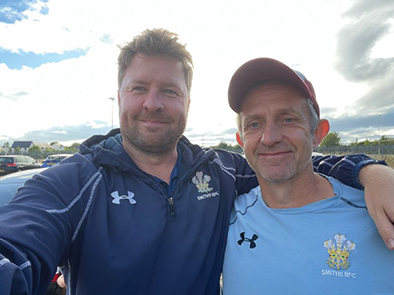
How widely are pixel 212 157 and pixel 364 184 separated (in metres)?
1.22

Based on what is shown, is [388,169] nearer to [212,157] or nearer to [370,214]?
[370,214]

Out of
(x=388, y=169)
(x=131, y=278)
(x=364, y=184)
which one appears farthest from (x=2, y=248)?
(x=388, y=169)

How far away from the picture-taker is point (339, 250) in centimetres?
140

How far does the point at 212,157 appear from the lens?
2.29 m

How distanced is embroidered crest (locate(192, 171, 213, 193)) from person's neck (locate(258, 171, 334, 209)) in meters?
0.50

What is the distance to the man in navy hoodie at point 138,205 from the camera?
4.00ft

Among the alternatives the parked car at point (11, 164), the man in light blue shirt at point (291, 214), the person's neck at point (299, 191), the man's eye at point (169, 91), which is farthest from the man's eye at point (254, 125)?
the parked car at point (11, 164)

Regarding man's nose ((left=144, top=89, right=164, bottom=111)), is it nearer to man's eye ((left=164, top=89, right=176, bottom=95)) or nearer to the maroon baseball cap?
man's eye ((left=164, top=89, right=176, bottom=95))

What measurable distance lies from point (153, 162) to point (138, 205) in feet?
1.71

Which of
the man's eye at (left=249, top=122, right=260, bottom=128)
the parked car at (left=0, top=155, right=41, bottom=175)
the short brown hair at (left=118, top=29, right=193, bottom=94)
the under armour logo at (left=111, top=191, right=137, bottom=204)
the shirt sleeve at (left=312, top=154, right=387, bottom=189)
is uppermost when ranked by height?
the short brown hair at (left=118, top=29, right=193, bottom=94)

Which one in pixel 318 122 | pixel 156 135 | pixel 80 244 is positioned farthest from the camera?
pixel 156 135

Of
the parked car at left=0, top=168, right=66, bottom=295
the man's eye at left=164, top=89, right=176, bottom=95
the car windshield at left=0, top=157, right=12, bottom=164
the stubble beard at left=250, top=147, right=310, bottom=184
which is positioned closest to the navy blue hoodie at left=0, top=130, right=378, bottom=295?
the stubble beard at left=250, top=147, right=310, bottom=184

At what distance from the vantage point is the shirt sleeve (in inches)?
67.6

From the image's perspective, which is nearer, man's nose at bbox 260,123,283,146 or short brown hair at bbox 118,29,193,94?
man's nose at bbox 260,123,283,146
